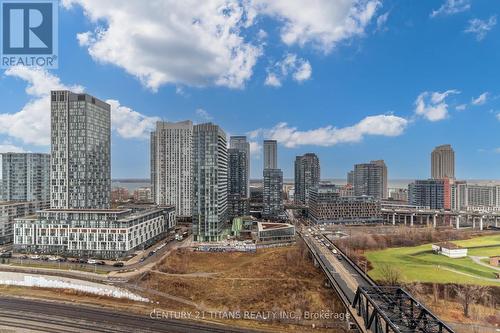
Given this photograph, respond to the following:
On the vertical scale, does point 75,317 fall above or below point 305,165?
below

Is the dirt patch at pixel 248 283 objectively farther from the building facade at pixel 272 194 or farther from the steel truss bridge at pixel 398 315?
the building facade at pixel 272 194

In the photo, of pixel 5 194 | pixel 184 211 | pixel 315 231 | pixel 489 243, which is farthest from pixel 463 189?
pixel 5 194

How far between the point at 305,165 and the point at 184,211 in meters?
63.9

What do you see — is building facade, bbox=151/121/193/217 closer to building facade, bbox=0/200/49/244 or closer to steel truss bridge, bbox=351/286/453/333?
building facade, bbox=0/200/49/244

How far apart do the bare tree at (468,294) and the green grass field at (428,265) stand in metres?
2.08

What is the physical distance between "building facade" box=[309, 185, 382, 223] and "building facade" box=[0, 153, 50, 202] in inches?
2936

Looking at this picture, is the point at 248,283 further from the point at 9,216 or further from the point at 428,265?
the point at 9,216

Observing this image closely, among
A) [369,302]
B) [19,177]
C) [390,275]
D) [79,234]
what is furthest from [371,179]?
[19,177]

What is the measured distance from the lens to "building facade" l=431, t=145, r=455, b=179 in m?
156

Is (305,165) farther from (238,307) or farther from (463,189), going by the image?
(238,307)

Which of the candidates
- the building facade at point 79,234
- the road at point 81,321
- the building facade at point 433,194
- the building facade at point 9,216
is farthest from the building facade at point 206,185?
the building facade at point 433,194

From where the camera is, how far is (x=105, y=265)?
42344 millimetres

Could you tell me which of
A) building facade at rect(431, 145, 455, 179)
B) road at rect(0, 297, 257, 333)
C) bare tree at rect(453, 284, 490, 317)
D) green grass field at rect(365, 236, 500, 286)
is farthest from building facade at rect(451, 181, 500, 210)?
road at rect(0, 297, 257, 333)

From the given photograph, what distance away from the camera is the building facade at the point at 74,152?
58.7 meters
